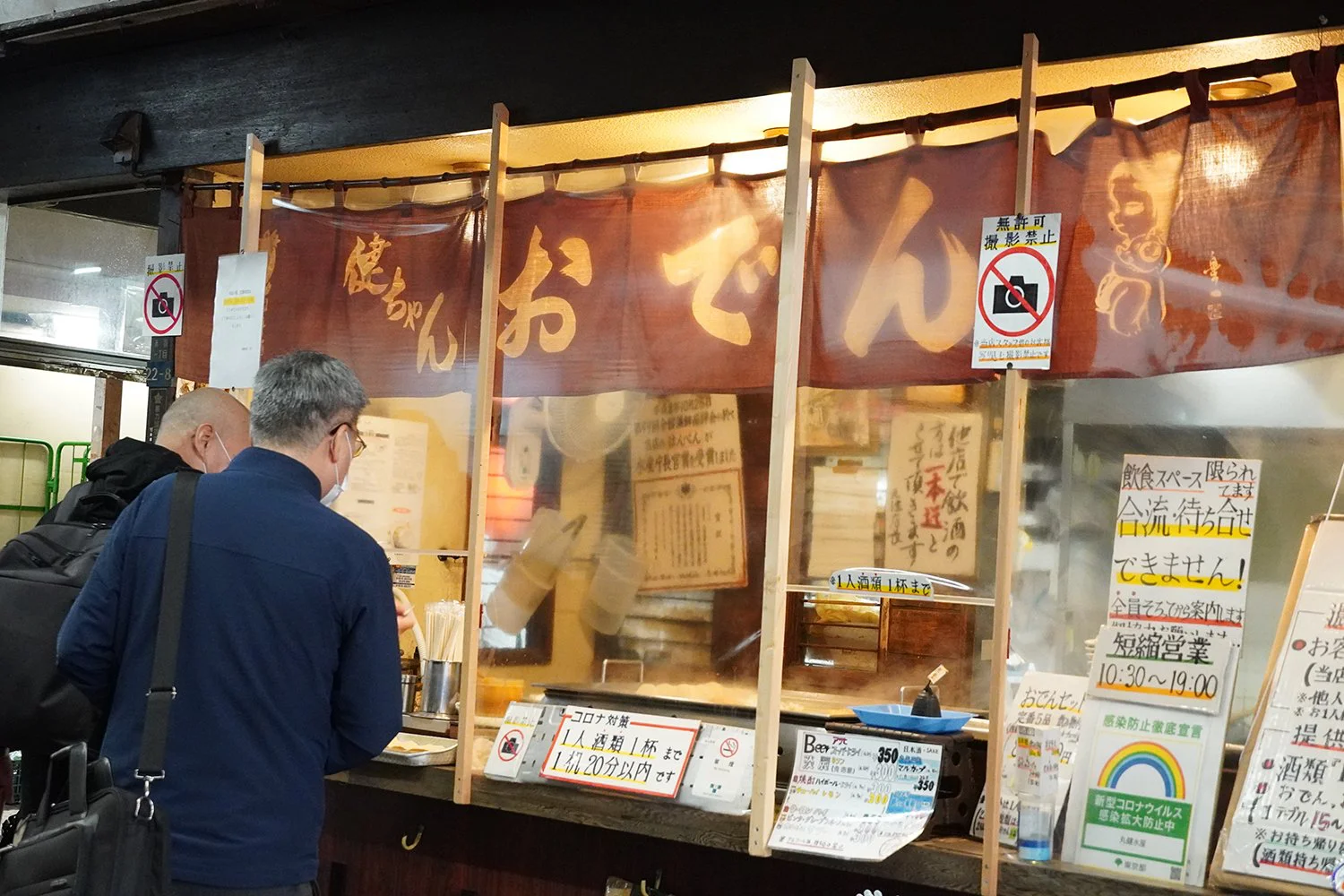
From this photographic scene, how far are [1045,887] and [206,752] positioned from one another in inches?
89.2

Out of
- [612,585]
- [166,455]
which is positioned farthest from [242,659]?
[612,585]

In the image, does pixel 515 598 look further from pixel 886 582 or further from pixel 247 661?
pixel 247 661

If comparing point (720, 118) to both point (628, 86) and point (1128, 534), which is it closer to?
point (628, 86)

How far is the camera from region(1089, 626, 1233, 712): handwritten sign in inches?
149

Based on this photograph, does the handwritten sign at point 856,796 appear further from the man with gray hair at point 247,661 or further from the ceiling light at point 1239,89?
the ceiling light at point 1239,89

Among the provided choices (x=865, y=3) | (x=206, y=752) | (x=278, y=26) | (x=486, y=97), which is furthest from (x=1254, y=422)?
(x=278, y=26)

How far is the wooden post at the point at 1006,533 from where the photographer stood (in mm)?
3719

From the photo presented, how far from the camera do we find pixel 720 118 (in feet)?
17.4

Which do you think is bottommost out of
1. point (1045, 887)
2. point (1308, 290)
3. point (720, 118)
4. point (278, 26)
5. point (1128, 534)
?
point (1045, 887)

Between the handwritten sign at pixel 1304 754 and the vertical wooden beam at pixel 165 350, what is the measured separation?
4.74 m

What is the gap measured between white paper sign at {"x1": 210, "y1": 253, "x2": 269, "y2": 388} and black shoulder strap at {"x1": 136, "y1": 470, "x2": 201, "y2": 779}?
2.66m

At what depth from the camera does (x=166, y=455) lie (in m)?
3.83

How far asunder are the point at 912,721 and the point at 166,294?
3.99 metres

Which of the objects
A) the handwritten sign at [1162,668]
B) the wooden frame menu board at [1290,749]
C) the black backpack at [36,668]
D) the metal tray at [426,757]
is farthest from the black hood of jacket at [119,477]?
the wooden frame menu board at [1290,749]
